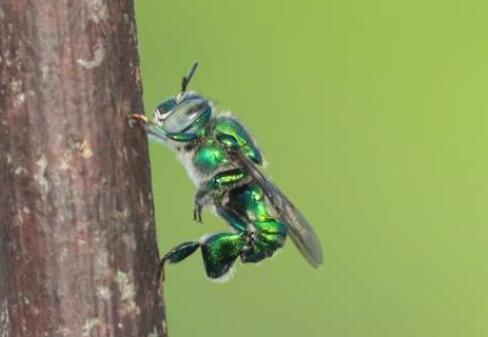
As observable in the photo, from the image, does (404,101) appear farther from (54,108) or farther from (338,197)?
(54,108)

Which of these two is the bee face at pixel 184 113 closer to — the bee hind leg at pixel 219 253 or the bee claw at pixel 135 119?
the bee hind leg at pixel 219 253

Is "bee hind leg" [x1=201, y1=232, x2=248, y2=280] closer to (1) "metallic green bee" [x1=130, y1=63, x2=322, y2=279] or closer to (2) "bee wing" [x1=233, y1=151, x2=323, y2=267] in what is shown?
(1) "metallic green bee" [x1=130, y1=63, x2=322, y2=279]

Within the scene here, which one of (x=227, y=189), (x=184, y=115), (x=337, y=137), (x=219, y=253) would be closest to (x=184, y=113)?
(x=184, y=115)

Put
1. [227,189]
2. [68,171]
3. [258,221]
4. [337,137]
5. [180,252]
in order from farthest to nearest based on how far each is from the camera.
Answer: [337,137] < [258,221] < [227,189] < [180,252] < [68,171]

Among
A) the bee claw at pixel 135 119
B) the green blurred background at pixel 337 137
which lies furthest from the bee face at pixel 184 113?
the green blurred background at pixel 337 137

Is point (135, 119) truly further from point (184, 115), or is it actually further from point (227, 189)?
point (227, 189)

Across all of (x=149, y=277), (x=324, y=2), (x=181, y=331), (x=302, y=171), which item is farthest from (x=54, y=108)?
(x=324, y=2)

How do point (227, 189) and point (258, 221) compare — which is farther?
point (258, 221)
